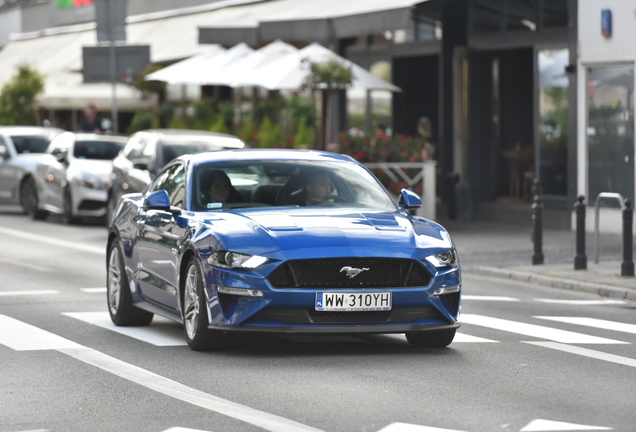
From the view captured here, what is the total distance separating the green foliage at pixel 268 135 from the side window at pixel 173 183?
17269 millimetres

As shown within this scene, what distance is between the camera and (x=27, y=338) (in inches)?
421

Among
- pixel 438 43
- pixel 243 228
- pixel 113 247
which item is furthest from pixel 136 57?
pixel 243 228

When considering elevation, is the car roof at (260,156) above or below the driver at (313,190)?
above

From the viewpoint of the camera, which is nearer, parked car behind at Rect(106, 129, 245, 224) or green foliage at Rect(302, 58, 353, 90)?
parked car behind at Rect(106, 129, 245, 224)

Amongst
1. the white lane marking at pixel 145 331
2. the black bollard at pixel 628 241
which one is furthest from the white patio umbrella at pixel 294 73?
the white lane marking at pixel 145 331

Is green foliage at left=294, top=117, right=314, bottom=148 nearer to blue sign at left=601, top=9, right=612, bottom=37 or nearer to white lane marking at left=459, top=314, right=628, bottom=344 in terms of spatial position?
blue sign at left=601, top=9, right=612, bottom=37

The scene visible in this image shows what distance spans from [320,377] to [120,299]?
329 cm

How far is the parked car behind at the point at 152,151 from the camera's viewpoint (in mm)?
21438

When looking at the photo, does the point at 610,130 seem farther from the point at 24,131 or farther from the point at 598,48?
the point at 24,131

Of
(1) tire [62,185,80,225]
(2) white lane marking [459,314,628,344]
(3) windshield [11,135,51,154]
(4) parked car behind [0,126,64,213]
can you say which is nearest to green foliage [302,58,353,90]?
(1) tire [62,185,80,225]

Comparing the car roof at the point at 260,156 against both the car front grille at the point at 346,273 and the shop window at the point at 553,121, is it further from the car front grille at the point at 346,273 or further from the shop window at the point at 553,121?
the shop window at the point at 553,121

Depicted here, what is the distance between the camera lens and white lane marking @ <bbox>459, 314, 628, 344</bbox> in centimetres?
1074

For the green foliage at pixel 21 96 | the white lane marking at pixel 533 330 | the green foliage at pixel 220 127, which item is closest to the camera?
the white lane marking at pixel 533 330

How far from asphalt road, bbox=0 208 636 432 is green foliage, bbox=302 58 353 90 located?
11658mm
